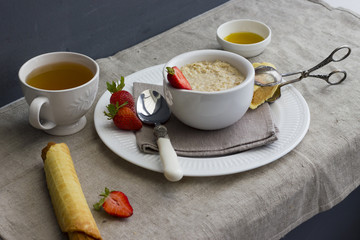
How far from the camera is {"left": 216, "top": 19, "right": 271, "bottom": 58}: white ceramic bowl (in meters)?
1.22

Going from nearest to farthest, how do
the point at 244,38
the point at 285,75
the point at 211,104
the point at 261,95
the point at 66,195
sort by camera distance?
the point at 66,195, the point at 211,104, the point at 261,95, the point at 285,75, the point at 244,38

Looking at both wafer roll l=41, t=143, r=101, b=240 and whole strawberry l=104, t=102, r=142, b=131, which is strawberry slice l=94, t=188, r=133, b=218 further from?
whole strawberry l=104, t=102, r=142, b=131

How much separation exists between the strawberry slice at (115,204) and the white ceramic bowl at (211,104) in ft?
0.67

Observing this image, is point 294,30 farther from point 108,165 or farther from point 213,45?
point 108,165

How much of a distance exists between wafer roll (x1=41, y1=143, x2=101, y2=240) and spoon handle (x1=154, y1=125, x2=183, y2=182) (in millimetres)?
153

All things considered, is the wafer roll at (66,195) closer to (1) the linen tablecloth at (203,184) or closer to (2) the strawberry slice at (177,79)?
(1) the linen tablecloth at (203,184)

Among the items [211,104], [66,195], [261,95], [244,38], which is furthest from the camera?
[244,38]

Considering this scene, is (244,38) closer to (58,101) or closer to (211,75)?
(211,75)

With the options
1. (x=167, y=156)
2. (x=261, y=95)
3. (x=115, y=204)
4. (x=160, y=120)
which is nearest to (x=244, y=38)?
(x=261, y=95)

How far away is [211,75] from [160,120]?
0.46ft

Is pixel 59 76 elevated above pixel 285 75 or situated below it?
above

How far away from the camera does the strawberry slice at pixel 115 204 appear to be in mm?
793

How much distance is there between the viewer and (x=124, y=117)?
0.94 meters

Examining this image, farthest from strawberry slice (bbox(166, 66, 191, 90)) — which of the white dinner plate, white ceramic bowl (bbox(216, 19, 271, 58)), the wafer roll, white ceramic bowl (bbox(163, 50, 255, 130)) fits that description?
white ceramic bowl (bbox(216, 19, 271, 58))
